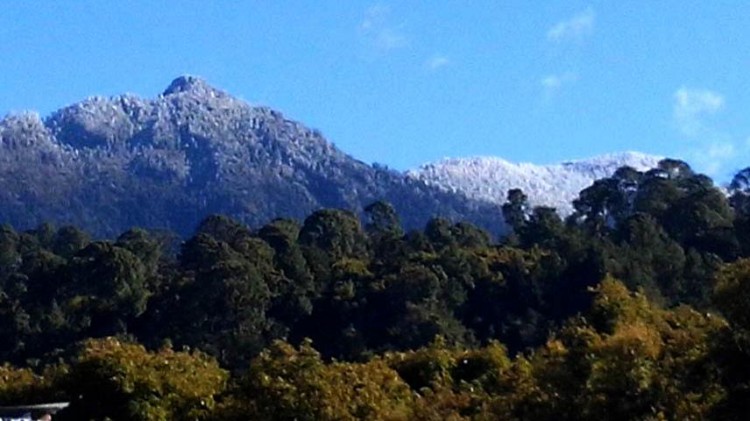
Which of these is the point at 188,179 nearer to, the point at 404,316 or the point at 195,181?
the point at 195,181

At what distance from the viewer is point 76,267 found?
66250 millimetres

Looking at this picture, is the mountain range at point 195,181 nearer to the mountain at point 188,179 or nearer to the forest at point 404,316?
the mountain at point 188,179

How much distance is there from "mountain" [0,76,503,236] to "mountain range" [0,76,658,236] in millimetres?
110

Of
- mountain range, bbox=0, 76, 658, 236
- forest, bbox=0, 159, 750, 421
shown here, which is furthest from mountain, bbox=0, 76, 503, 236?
forest, bbox=0, 159, 750, 421

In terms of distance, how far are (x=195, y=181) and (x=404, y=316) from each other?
124748 mm

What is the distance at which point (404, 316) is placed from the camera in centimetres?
5859

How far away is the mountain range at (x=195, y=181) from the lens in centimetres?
16850

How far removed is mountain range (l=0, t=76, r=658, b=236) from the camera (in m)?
168

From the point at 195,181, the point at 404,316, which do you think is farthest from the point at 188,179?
the point at 404,316

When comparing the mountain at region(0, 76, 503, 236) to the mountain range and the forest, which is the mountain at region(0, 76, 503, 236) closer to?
the mountain range

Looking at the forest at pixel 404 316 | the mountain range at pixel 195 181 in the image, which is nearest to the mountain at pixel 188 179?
the mountain range at pixel 195 181

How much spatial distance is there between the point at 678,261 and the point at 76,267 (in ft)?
76.0

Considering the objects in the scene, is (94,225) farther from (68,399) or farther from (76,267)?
(68,399)

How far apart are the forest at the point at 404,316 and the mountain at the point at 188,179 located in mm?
68745
